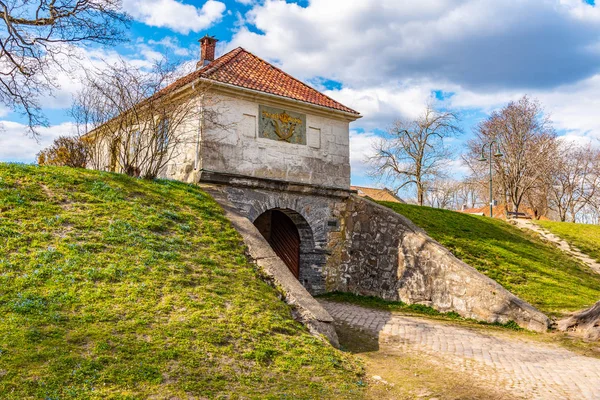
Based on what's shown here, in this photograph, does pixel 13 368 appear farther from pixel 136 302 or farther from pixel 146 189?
pixel 146 189

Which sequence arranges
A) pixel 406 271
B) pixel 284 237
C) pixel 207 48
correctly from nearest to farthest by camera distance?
pixel 406 271
pixel 284 237
pixel 207 48

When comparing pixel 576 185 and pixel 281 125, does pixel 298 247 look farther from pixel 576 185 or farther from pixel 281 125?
pixel 576 185

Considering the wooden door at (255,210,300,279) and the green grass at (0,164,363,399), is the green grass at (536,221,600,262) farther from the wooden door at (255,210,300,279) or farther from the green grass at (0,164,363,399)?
the green grass at (0,164,363,399)

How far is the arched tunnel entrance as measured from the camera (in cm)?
1427

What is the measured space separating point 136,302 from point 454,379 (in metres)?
4.68

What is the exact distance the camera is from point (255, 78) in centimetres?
1401

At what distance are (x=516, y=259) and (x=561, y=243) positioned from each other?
256 inches

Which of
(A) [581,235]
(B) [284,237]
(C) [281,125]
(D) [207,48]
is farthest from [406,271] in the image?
(A) [581,235]

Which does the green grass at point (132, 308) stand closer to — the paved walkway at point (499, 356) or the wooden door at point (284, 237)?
the paved walkway at point (499, 356)

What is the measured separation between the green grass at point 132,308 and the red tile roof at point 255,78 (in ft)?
14.4

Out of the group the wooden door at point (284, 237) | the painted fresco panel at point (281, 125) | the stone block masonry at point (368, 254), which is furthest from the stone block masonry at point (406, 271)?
the painted fresco panel at point (281, 125)

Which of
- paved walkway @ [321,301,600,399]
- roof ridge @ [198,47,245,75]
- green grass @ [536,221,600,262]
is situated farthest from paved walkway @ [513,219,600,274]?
roof ridge @ [198,47,245,75]

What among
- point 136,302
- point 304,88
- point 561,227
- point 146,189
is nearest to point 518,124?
point 561,227

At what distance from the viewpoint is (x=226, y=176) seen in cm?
1238
